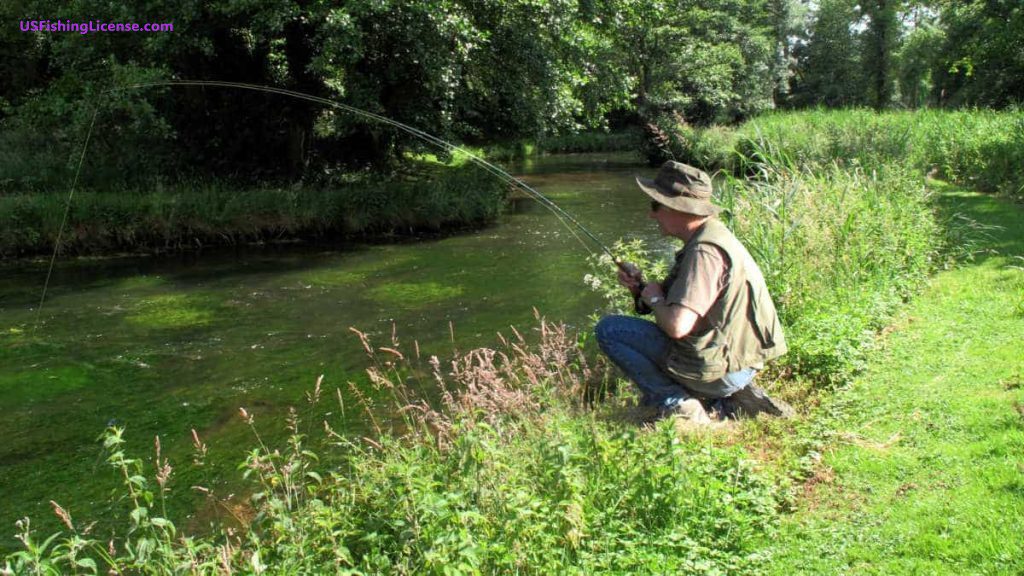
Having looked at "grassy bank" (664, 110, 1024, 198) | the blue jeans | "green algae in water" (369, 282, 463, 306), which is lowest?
"green algae in water" (369, 282, 463, 306)

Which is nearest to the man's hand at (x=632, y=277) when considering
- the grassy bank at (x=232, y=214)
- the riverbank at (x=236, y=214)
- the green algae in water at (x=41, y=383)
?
the green algae in water at (x=41, y=383)

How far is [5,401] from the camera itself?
716cm

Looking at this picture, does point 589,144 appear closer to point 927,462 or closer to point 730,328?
point 730,328

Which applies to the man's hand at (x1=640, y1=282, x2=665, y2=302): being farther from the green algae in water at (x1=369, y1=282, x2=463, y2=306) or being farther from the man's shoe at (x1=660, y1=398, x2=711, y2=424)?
the green algae in water at (x1=369, y1=282, x2=463, y2=306)

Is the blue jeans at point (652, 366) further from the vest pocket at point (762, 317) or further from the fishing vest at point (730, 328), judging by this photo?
the vest pocket at point (762, 317)

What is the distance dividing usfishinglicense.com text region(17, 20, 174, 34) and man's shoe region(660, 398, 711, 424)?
1347cm

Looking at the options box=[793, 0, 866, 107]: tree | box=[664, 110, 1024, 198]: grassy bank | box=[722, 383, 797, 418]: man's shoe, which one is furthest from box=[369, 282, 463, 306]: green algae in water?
box=[793, 0, 866, 107]: tree

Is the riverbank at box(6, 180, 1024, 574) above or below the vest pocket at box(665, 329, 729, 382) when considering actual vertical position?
below

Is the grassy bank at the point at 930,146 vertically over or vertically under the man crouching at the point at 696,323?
over

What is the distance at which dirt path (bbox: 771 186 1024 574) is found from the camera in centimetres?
323

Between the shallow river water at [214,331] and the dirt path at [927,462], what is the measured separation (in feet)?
11.4

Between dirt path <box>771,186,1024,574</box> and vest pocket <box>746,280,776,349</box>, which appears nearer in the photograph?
dirt path <box>771,186,1024,574</box>

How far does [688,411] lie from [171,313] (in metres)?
7.90

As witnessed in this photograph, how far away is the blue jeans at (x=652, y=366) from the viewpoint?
4527 mm
